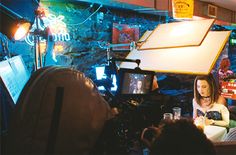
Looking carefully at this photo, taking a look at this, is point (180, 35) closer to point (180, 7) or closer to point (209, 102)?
point (209, 102)

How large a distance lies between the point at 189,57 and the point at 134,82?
498 mm

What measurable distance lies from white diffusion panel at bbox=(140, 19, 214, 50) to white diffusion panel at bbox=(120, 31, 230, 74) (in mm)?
42

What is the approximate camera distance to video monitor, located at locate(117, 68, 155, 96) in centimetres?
125

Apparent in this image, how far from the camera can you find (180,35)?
1.74 meters

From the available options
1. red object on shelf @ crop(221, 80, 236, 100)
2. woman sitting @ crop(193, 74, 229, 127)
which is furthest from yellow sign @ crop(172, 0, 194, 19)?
woman sitting @ crop(193, 74, 229, 127)

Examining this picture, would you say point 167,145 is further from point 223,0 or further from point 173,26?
point 223,0

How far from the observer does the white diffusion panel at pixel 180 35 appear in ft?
5.34

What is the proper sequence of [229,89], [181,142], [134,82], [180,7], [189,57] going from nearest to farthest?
1. [181,142]
2. [134,82]
3. [189,57]
4. [180,7]
5. [229,89]

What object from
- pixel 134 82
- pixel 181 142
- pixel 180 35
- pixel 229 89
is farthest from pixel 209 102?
pixel 229 89

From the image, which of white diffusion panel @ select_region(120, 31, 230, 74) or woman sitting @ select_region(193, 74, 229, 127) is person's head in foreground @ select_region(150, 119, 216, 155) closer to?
white diffusion panel @ select_region(120, 31, 230, 74)

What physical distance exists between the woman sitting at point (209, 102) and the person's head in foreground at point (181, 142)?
2.14 metres

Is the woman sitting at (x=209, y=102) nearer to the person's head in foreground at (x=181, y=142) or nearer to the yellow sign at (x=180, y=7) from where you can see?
the yellow sign at (x=180, y=7)

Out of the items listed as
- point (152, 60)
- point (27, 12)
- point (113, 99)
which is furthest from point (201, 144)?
point (27, 12)

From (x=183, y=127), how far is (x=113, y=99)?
462 mm
